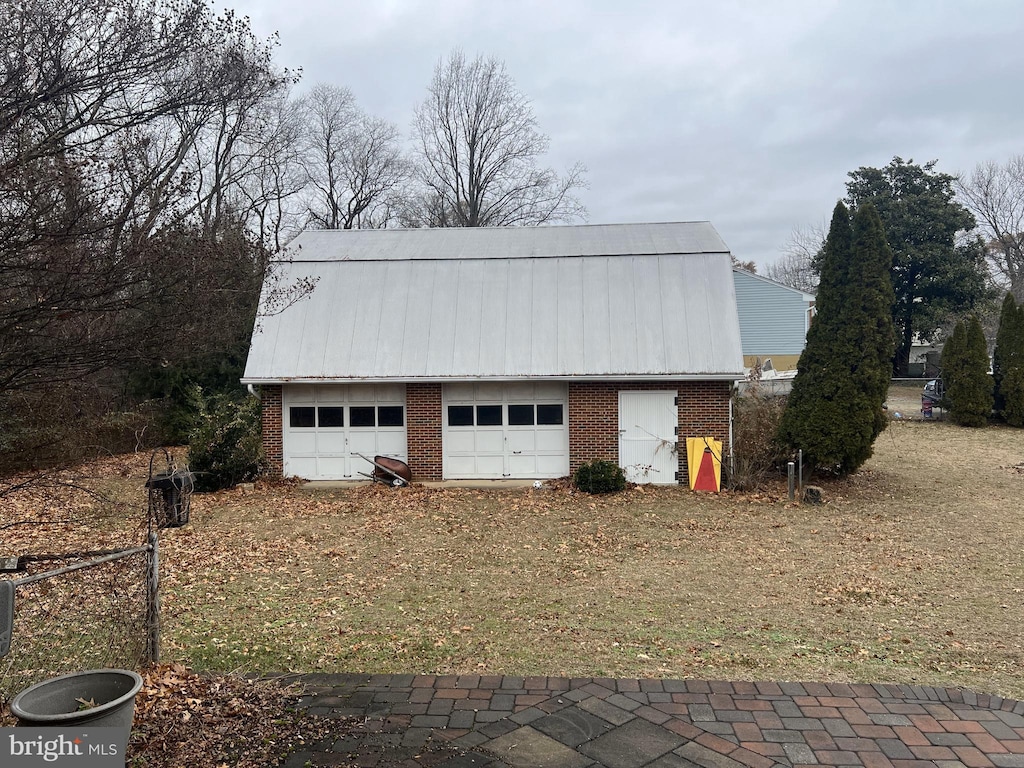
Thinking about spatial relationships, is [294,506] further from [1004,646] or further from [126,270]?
[1004,646]

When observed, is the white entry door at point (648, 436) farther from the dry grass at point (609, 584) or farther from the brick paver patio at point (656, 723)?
the brick paver patio at point (656, 723)

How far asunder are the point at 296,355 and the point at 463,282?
4053 mm

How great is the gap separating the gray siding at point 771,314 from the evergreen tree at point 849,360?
57.6 feet

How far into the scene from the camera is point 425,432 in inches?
620

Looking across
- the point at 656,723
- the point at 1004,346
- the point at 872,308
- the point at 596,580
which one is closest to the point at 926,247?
the point at 1004,346

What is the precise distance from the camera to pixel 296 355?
52.0 feet

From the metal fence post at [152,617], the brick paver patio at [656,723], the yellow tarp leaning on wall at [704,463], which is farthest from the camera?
the yellow tarp leaning on wall at [704,463]

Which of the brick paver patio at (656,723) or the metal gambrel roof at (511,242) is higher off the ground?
the metal gambrel roof at (511,242)

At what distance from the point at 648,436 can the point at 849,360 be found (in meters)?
4.10

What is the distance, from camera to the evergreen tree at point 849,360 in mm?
14180

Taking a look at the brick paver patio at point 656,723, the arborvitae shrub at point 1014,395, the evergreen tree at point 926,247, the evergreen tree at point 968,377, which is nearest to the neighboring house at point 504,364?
the brick paver patio at point 656,723

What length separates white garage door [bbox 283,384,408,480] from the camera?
16.0 metres

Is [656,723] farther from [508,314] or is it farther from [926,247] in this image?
[926,247]

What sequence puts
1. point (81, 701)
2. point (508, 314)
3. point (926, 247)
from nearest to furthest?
point (81, 701)
point (508, 314)
point (926, 247)
